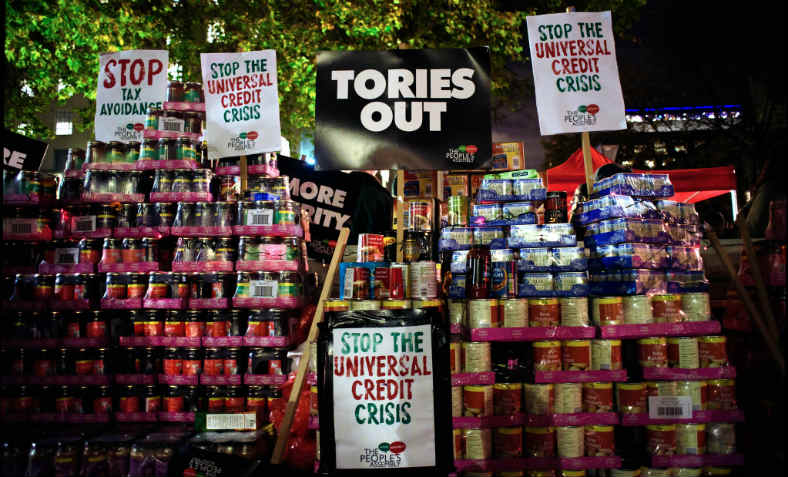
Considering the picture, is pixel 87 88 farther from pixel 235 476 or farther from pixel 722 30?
pixel 722 30

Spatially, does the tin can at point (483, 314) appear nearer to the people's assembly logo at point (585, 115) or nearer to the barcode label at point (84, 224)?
the people's assembly logo at point (585, 115)

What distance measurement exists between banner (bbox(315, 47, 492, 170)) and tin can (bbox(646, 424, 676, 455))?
2419 mm

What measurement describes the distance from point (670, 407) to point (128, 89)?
6.41 m

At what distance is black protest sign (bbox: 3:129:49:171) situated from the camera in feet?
24.2

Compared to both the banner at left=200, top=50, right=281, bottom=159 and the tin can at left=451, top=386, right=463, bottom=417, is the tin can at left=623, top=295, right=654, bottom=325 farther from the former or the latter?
the banner at left=200, top=50, right=281, bottom=159

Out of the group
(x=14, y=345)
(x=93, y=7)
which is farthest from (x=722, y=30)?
(x=14, y=345)

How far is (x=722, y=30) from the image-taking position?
16.7m

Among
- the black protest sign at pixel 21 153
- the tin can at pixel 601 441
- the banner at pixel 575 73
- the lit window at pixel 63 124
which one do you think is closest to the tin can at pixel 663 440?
the tin can at pixel 601 441

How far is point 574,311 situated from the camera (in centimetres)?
370

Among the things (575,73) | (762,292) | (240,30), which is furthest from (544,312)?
(240,30)

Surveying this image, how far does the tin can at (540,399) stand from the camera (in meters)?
3.56

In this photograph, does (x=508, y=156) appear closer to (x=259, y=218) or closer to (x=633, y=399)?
(x=259, y=218)

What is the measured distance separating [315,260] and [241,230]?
3471 mm

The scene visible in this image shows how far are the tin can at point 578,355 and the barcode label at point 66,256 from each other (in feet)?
15.7
